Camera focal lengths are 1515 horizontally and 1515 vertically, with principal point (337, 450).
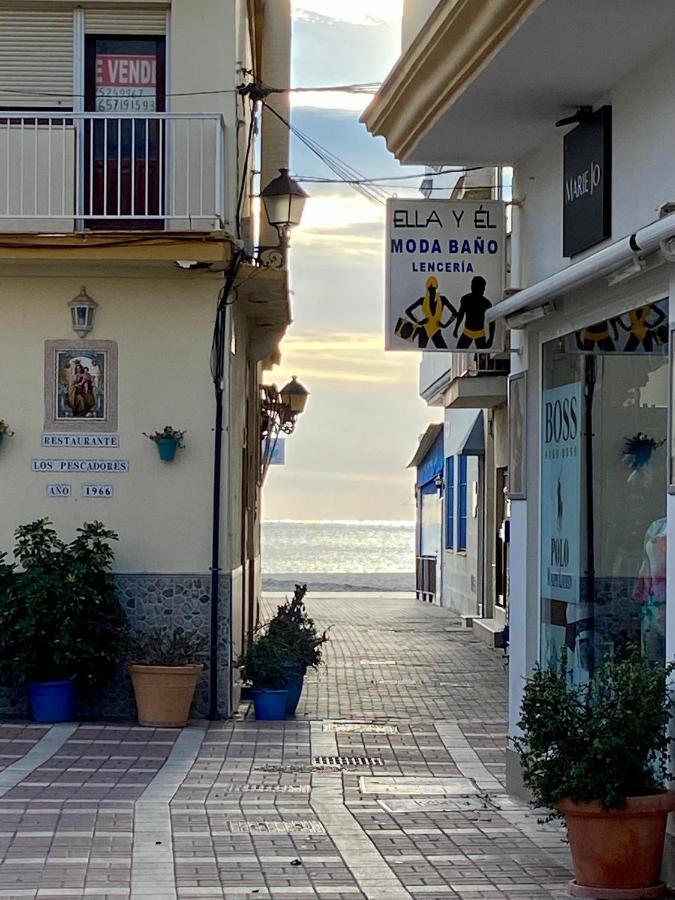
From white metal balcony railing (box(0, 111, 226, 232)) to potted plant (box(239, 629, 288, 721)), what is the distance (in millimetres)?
4095

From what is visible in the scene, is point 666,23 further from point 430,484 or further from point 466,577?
point 430,484

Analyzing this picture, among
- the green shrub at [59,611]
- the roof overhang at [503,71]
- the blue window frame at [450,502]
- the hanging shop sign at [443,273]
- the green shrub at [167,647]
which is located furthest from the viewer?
the blue window frame at [450,502]

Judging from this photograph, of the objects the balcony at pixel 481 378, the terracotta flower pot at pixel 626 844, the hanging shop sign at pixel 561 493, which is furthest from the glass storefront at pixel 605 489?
the balcony at pixel 481 378

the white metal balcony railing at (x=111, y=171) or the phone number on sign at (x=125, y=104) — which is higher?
the phone number on sign at (x=125, y=104)

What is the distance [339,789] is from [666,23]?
570 centimetres

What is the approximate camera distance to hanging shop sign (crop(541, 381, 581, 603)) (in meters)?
9.38

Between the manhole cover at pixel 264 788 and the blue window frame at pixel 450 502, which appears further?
the blue window frame at pixel 450 502

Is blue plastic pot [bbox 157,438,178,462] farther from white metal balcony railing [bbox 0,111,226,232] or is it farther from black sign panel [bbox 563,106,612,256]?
black sign panel [bbox 563,106,612,256]

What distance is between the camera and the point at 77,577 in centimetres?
1371

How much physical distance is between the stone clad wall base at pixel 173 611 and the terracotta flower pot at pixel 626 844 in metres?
7.54

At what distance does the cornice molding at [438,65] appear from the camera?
25.8 feet

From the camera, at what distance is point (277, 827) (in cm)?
902

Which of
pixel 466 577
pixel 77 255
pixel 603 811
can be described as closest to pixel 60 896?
pixel 603 811

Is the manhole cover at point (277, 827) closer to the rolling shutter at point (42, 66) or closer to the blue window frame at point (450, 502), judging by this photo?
the rolling shutter at point (42, 66)
